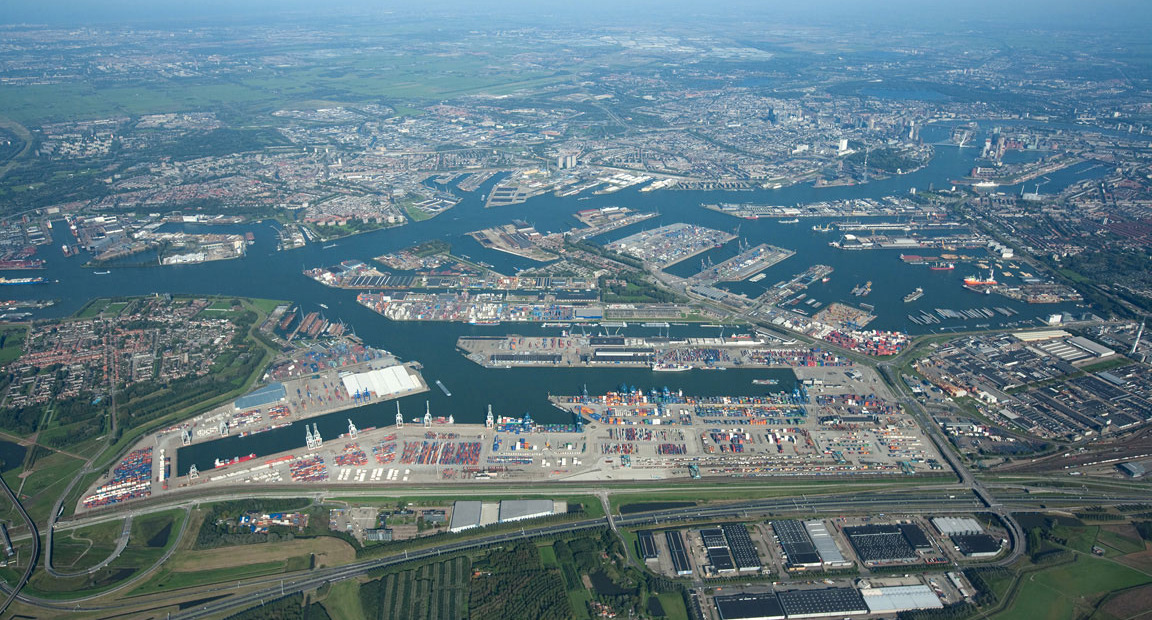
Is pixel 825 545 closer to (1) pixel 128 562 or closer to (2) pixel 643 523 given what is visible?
(2) pixel 643 523

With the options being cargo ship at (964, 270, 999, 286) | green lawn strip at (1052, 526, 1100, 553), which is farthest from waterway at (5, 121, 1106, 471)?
green lawn strip at (1052, 526, 1100, 553)

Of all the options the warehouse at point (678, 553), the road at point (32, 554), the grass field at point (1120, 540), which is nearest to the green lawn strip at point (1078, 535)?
the grass field at point (1120, 540)

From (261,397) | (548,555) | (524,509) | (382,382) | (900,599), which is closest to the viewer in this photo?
(900,599)

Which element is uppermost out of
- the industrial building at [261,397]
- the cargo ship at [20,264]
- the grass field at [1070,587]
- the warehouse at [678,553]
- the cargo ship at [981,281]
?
the cargo ship at [981,281]

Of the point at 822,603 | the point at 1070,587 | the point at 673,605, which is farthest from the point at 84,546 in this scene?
the point at 1070,587

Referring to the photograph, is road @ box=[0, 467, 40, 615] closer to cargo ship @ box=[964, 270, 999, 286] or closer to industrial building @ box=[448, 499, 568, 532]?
industrial building @ box=[448, 499, 568, 532]

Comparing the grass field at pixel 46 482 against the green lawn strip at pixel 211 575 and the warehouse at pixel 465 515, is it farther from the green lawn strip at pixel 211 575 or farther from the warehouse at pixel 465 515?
the warehouse at pixel 465 515
